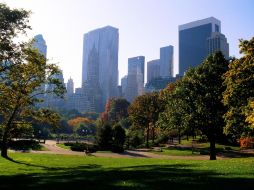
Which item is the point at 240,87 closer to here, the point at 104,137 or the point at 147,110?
the point at 104,137

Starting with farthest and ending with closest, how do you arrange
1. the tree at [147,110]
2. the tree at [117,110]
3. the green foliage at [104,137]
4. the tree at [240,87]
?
the tree at [117,110] < the tree at [147,110] < the green foliage at [104,137] < the tree at [240,87]

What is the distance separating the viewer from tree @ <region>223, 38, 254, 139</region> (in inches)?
1515

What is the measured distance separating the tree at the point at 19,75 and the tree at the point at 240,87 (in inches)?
762

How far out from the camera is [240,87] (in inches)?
1555

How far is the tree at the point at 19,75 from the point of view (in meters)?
29.5

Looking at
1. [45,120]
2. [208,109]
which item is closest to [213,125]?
[208,109]

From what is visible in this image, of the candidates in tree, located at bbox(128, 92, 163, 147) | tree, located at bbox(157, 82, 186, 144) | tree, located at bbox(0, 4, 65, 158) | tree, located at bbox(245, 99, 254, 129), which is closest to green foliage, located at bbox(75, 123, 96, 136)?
tree, located at bbox(128, 92, 163, 147)

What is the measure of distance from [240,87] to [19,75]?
2342 centimetres

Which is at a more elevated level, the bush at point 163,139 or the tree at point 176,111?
the tree at point 176,111

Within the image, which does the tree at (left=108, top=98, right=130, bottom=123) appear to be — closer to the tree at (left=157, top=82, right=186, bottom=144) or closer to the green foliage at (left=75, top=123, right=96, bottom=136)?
the green foliage at (left=75, top=123, right=96, bottom=136)

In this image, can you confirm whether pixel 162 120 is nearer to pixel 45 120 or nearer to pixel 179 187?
pixel 45 120

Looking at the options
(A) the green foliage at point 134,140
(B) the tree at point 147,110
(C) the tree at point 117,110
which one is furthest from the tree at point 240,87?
(C) the tree at point 117,110

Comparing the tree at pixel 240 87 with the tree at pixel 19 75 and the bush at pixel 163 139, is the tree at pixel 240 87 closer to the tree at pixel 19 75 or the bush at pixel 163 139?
the tree at pixel 19 75

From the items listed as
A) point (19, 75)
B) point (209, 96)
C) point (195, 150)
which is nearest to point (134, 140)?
point (195, 150)
